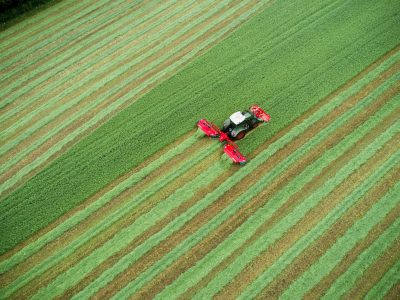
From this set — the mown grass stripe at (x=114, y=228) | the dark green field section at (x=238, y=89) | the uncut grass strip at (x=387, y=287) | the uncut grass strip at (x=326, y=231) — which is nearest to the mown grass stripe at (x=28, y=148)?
the dark green field section at (x=238, y=89)

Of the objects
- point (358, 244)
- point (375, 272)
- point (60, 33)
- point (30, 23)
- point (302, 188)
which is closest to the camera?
point (375, 272)

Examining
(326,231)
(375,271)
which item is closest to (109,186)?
(326,231)

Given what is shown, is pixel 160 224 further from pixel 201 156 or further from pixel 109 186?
pixel 201 156

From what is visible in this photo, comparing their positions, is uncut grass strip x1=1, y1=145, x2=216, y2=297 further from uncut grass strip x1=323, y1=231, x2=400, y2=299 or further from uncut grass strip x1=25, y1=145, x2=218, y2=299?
uncut grass strip x1=323, y1=231, x2=400, y2=299

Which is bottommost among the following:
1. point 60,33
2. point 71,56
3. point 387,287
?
point 387,287

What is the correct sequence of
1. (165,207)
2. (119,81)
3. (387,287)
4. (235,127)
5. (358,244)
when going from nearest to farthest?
(387,287)
(358,244)
(165,207)
(235,127)
(119,81)

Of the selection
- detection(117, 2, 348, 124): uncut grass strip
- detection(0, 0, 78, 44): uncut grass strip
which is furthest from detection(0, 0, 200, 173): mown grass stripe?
detection(0, 0, 78, 44): uncut grass strip

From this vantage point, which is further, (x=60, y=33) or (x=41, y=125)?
(x=60, y=33)

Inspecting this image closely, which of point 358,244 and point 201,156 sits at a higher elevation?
point 201,156
